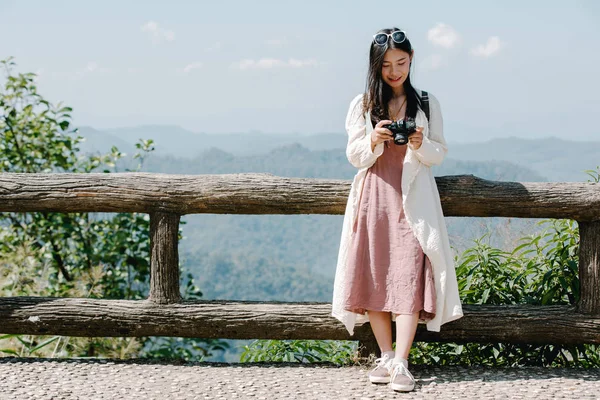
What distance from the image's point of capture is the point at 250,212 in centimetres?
421

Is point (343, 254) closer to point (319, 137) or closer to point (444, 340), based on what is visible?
point (444, 340)

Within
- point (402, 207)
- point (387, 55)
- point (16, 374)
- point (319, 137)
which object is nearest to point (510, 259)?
point (402, 207)

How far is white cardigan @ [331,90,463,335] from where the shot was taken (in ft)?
12.7

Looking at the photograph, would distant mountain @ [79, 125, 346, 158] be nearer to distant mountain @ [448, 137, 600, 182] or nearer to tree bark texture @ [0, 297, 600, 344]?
distant mountain @ [448, 137, 600, 182]

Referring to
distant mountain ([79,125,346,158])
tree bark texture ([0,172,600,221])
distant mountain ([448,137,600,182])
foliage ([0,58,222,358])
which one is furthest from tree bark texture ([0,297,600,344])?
distant mountain ([79,125,346,158])

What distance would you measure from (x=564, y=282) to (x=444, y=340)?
31.2 inches

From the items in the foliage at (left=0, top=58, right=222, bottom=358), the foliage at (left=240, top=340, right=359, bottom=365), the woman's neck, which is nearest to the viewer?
the woman's neck

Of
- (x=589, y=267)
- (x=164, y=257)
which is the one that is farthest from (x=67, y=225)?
(x=589, y=267)

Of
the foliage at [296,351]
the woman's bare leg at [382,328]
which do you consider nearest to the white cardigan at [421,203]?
the woman's bare leg at [382,328]

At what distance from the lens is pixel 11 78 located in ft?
25.7

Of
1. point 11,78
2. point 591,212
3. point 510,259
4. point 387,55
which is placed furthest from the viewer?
point 11,78

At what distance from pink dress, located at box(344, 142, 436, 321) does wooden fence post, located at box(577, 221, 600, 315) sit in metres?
0.96

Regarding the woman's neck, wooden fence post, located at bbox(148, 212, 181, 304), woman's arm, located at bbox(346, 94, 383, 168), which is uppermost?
the woman's neck

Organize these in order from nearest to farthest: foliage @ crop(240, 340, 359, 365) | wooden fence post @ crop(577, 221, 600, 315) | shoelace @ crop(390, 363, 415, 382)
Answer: shoelace @ crop(390, 363, 415, 382) → wooden fence post @ crop(577, 221, 600, 315) → foliage @ crop(240, 340, 359, 365)
